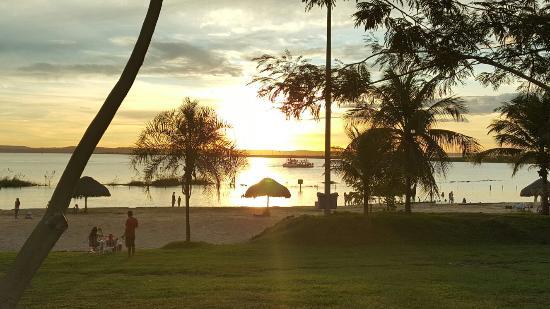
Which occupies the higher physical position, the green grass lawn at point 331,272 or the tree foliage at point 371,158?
the tree foliage at point 371,158

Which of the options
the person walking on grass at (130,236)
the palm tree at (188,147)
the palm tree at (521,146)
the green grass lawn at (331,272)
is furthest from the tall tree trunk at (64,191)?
the palm tree at (521,146)

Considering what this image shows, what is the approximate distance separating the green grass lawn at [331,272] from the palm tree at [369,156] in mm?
4024

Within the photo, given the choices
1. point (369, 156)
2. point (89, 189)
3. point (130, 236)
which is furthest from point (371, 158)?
point (89, 189)

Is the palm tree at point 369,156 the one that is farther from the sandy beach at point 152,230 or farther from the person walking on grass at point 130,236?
the person walking on grass at point 130,236

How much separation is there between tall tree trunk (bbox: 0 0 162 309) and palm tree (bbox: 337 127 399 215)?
18488mm

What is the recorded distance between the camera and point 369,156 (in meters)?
25.5

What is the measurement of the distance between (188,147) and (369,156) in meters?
7.65

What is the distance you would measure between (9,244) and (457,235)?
18.1 meters

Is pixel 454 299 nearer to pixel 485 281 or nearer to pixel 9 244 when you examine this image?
pixel 485 281

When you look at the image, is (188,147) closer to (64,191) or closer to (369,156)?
(369,156)

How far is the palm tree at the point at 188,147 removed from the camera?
2303 cm

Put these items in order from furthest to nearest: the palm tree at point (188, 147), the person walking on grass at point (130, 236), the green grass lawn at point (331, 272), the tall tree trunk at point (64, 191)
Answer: the palm tree at point (188, 147) < the person walking on grass at point (130, 236) < the green grass lawn at point (331, 272) < the tall tree trunk at point (64, 191)

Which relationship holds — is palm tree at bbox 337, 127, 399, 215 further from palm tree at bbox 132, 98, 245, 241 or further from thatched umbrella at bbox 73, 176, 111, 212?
thatched umbrella at bbox 73, 176, 111, 212

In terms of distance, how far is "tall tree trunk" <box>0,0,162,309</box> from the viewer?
5414mm
